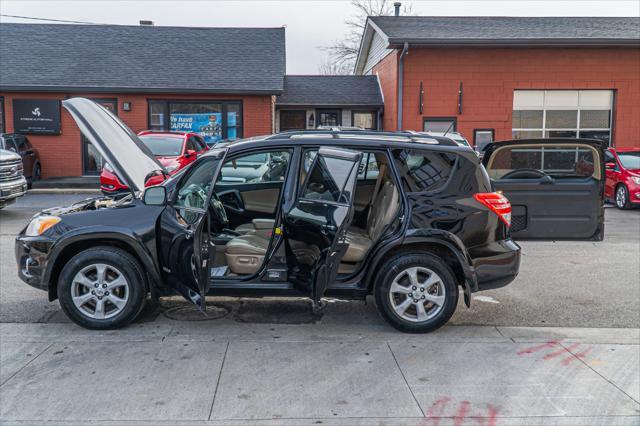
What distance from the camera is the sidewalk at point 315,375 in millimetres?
A: 4094

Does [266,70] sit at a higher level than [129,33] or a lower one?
lower

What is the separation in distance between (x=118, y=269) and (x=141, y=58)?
18.5m

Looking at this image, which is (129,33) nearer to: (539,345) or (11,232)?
(11,232)

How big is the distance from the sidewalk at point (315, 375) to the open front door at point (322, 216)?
24.4 inches

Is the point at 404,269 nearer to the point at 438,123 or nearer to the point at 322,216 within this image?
the point at 322,216

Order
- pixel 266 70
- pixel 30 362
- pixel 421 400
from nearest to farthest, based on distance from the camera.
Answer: pixel 421 400 → pixel 30 362 → pixel 266 70

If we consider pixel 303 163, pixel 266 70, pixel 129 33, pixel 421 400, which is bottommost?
pixel 421 400

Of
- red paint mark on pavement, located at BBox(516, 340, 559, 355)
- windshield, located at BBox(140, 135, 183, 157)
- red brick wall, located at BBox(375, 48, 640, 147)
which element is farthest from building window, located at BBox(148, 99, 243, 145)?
red paint mark on pavement, located at BBox(516, 340, 559, 355)

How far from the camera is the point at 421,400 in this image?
4.31m

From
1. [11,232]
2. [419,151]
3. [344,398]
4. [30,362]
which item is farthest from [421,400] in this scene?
[11,232]

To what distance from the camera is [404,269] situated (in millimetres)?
5543

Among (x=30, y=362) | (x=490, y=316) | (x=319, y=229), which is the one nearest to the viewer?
(x=30, y=362)

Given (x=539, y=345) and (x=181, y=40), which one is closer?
(x=539, y=345)

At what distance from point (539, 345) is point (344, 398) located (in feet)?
6.76
